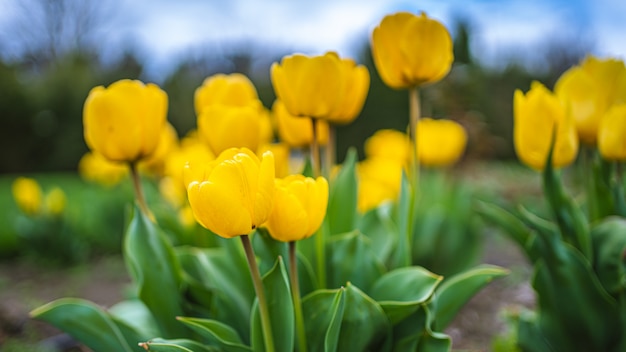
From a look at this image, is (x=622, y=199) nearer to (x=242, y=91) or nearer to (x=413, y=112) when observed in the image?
(x=413, y=112)

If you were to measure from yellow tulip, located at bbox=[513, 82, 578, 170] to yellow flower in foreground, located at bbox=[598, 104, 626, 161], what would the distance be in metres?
0.06

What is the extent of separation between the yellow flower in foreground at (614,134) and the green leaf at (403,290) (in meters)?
0.48

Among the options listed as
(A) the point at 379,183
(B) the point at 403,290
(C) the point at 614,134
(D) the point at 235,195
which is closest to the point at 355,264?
(B) the point at 403,290

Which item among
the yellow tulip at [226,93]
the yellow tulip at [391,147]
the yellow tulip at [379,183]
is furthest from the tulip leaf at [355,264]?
the yellow tulip at [391,147]

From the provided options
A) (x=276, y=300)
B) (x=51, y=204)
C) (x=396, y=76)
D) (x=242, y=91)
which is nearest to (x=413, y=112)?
(x=396, y=76)

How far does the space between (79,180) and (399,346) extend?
9.38 m

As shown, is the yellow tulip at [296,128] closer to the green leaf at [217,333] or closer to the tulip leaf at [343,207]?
the tulip leaf at [343,207]

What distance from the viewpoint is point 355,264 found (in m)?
1.13

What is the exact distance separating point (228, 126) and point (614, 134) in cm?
79

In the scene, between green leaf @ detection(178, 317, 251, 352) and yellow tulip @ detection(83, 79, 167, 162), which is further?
yellow tulip @ detection(83, 79, 167, 162)

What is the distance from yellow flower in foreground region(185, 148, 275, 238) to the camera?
734mm

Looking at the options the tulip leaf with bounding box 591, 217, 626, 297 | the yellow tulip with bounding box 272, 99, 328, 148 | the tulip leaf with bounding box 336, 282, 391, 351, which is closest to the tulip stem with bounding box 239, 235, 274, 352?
the tulip leaf with bounding box 336, 282, 391, 351

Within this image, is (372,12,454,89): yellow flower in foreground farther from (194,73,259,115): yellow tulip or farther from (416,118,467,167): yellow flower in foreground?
(416,118,467,167): yellow flower in foreground

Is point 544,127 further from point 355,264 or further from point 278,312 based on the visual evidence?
point 278,312
